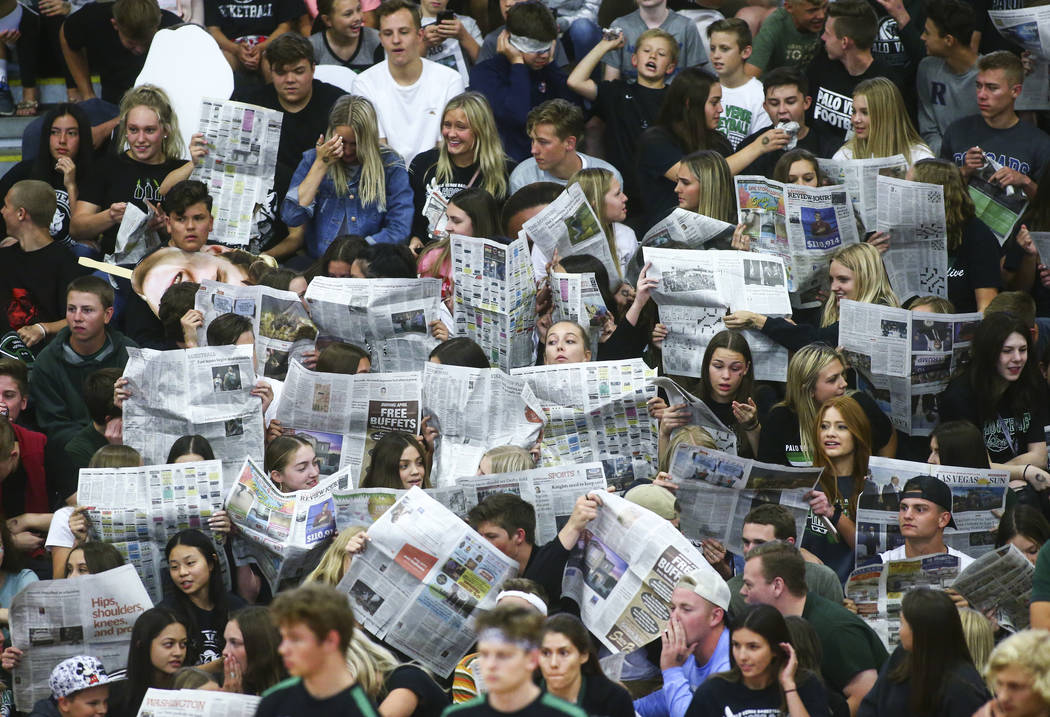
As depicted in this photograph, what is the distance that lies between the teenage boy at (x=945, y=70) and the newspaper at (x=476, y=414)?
3.82 m

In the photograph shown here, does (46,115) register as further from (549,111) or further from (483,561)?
(483,561)

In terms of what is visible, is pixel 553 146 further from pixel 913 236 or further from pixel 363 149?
pixel 913 236

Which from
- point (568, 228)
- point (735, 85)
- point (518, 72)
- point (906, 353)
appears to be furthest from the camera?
point (735, 85)

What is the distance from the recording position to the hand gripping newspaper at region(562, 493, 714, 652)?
5.68 metres

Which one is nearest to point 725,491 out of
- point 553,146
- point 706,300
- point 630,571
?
point 630,571

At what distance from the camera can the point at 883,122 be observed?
8.61 meters

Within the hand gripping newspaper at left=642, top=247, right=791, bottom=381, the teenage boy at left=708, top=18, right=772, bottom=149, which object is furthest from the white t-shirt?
the hand gripping newspaper at left=642, top=247, right=791, bottom=381

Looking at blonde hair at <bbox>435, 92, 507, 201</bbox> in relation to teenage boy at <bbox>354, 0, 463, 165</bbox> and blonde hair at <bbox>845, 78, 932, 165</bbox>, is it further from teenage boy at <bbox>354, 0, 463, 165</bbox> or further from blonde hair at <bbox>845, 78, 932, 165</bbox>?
blonde hair at <bbox>845, 78, 932, 165</bbox>

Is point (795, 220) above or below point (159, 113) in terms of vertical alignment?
below

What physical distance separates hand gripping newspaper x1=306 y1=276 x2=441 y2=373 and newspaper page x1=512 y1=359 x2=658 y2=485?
0.84 meters

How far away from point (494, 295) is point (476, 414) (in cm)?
82

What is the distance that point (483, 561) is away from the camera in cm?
572

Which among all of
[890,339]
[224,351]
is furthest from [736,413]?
[224,351]

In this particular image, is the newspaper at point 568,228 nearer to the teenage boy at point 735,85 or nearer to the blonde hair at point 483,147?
the blonde hair at point 483,147
